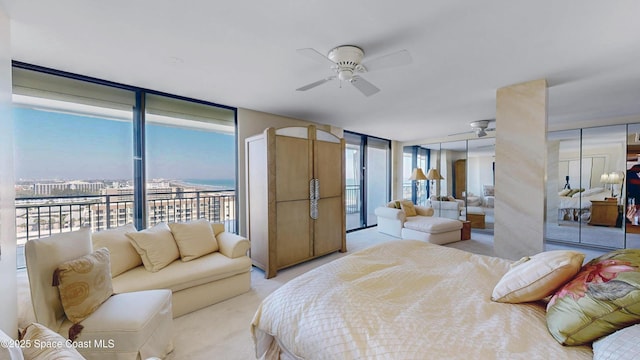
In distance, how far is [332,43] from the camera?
2.01 metres

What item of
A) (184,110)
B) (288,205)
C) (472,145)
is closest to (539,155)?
(288,205)

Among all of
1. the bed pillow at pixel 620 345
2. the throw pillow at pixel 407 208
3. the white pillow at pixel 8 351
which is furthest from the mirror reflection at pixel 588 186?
the white pillow at pixel 8 351

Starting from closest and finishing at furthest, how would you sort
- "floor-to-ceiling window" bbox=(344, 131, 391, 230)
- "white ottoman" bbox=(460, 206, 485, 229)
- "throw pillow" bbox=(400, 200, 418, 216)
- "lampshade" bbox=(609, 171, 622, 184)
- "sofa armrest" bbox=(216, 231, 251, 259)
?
"sofa armrest" bbox=(216, 231, 251, 259)
"lampshade" bbox=(609, 171, 622, 184)
"throw pillow" bbox=(400, 200, 418, 216)
"white ottoman" bbox=(460, 206, 485, 229)
"floor-to-ceiling window" bbox=(344, 131, 391, 230)

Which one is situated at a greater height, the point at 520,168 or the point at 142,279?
the point at 520,168

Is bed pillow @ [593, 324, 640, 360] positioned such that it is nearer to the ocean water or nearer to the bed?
the bed

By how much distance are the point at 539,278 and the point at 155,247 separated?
3025 millimetres

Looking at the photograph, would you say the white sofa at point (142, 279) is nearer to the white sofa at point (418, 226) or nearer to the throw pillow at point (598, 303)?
the throw pillow at point (598, 303)

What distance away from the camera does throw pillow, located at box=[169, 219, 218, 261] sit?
8.94 ft

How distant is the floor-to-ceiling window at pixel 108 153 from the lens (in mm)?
2539

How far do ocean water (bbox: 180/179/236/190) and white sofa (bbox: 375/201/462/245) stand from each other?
3.29 m

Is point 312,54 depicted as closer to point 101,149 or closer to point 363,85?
point 363,85

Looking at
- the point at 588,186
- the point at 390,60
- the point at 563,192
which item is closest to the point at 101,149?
the point at 390,60

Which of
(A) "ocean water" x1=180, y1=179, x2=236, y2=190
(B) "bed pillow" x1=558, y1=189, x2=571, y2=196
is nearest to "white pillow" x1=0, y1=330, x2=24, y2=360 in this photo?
(A) "ocean water" x1=180, y1=179, x2=236, y2=190

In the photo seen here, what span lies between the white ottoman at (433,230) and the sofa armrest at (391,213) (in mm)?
168
